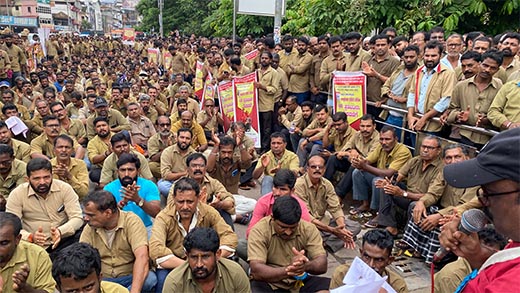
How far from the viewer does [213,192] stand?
5125 millimetres

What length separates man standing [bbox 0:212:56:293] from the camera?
10.7 ft

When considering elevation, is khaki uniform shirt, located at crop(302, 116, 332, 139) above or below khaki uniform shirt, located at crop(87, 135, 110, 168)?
above

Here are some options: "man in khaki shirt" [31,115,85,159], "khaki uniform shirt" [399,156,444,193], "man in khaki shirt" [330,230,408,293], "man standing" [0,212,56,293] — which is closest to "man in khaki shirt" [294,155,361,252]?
"khaki uniform shirt" [399,156,444,193]

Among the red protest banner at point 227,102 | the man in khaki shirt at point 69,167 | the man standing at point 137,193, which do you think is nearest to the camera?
the man standing at point 137,193

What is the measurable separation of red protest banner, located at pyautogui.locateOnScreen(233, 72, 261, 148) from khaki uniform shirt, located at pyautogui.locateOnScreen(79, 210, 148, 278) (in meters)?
4.73

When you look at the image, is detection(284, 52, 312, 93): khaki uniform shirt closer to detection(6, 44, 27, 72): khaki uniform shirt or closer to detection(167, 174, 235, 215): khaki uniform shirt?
detection(167, 174, 235, 215): khaki uniform shirt

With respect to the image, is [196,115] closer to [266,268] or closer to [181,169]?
[181,169]

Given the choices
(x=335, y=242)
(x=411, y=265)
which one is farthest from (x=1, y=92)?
(x=411, y=265)

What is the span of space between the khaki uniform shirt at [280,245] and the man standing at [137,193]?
1437mm

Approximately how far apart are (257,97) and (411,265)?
4.71 meters

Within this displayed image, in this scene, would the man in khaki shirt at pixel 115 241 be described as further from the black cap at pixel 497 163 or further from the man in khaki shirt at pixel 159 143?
the man in khaki shirt at pixel 159 143

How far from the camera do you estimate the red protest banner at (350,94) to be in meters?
7.01

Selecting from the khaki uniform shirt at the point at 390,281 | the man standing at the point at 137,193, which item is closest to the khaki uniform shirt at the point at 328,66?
the man standing at the point at 137,193

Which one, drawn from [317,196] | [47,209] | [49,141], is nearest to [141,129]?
[49,141]
